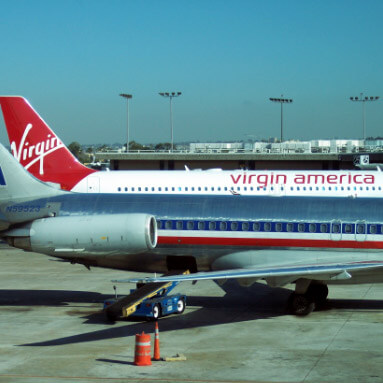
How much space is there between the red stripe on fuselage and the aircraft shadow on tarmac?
7.81 feet

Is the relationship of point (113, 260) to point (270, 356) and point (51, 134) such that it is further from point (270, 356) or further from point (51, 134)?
point (51, 134)

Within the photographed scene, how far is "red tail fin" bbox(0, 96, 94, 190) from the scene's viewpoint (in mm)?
38406

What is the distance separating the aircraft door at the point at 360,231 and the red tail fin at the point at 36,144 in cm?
1891

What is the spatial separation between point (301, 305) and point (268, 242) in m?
2.37

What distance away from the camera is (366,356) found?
60.6 ft

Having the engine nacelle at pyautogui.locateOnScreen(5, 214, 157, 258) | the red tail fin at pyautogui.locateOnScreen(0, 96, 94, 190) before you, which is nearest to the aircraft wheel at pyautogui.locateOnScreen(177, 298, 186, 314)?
the engine nacelle at pyautogui.locateOnScreen(5, 214, 157, 258)

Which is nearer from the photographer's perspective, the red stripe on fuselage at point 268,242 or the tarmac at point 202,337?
the tarmac at point 202,337

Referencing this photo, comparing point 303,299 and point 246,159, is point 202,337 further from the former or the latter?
point 246,159

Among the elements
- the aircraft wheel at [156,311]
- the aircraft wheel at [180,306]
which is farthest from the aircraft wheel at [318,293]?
the aircraft wheel at [156,311]

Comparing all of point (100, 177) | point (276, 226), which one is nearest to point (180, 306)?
point (276, 226)

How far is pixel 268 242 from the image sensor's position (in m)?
24.0

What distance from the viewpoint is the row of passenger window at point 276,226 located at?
929 inches

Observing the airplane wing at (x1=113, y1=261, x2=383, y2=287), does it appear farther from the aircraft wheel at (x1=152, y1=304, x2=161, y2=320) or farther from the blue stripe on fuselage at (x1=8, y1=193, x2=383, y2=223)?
the blue stripe on fuselage at (x1=8, y1=193, x2=383, y2=223)

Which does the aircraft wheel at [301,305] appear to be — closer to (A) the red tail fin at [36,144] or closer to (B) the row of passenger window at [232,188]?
(B) the row of passenger window at [232,188]
